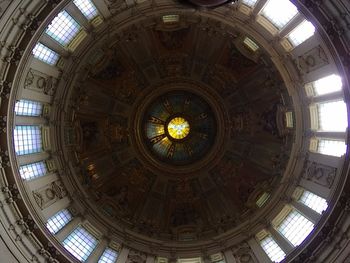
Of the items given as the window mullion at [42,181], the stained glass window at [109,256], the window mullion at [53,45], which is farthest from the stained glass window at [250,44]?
the stained glass window at [109,256]

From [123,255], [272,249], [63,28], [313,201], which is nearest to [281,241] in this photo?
[272,249]

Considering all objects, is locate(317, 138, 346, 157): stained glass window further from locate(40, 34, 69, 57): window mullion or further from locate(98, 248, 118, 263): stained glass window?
locate(40, 34, 69, 57): window mullion

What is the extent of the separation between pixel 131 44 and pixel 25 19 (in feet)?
44.1

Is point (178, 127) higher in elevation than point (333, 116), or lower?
higher

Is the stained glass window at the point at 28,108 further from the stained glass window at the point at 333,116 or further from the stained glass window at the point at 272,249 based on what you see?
the stained glass window at the point at 333,116

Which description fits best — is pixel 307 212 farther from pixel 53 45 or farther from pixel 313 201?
pixel 53 45

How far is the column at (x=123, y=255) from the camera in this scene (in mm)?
29898

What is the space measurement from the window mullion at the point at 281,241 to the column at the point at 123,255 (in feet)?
33.0

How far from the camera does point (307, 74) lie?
92.0 ft

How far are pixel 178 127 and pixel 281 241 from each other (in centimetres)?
1600

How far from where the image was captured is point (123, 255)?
30453 millimetres

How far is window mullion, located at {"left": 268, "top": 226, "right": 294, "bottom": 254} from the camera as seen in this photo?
27.5 meters

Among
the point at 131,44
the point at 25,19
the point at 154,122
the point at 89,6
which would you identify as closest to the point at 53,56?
the point at 89,6

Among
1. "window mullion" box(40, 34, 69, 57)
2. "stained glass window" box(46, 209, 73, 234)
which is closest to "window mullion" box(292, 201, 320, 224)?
"stained glass window" box(46, 209, 73, 234)
